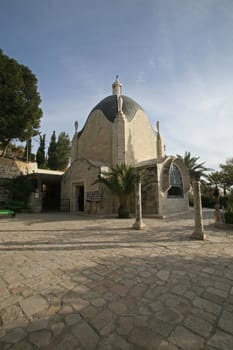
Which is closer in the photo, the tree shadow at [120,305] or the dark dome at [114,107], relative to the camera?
the tree shadow at [120,305]

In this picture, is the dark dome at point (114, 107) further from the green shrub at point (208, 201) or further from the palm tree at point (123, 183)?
the green shrub at point (208, 201)

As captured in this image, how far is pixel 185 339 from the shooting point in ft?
6.04

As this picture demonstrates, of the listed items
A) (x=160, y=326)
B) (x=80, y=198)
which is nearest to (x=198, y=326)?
(x=160, y=326)

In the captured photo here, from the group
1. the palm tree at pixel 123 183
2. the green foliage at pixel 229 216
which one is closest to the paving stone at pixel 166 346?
the green foliage at pixel 229 216

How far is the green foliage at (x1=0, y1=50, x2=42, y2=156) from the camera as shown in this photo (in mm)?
19734

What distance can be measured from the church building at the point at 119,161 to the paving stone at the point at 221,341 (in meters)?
12.2

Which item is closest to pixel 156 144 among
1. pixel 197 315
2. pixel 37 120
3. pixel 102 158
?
pixel 102 158

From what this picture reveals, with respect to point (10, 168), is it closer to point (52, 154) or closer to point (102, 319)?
point (52, 154)

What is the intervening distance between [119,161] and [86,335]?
54.2ft

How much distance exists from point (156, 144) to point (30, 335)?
23495mm

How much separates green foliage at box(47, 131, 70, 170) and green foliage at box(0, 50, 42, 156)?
40.1ft

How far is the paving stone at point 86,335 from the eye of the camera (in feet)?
5.82

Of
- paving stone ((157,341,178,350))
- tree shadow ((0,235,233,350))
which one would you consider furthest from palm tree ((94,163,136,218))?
paving stone ((157,341,178,350))

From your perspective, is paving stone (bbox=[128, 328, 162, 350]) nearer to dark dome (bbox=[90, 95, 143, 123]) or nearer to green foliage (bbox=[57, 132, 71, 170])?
dark dome (bbox=[90, 95, 143, 123])
